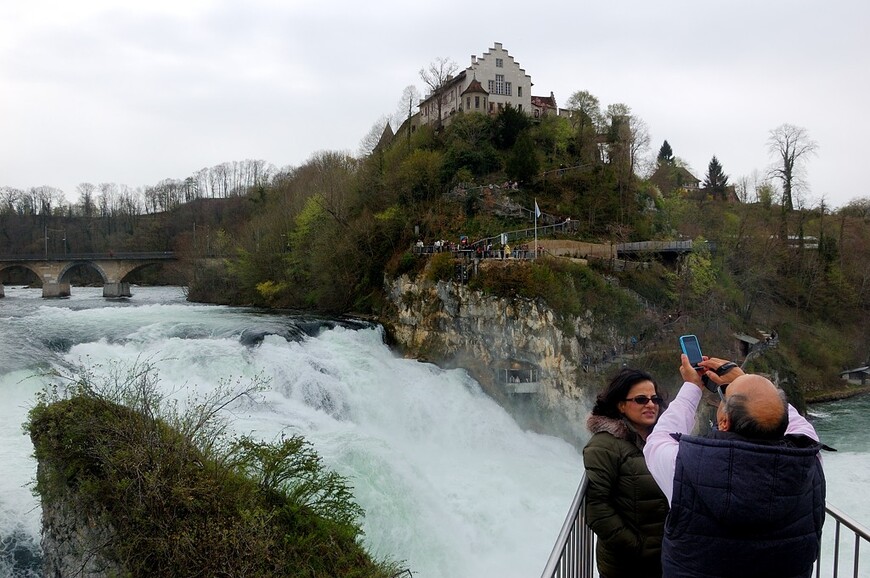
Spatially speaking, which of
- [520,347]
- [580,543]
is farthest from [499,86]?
[580,543]

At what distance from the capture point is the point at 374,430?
17016 mm

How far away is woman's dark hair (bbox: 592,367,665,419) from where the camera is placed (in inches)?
130

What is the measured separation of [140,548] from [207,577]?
1149mm

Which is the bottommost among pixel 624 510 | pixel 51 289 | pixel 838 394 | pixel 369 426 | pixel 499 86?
pixel 838 394

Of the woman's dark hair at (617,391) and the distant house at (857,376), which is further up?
the woman's dark hair at (617,391)

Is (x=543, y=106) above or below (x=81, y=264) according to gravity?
above

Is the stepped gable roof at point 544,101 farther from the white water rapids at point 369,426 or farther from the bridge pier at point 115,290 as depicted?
the bridge pier at point 115,290

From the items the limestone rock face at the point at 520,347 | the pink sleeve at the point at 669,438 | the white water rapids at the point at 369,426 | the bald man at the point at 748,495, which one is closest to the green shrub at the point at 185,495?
the white water rapids at the point at 369,426

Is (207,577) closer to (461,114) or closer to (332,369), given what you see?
(332,369)

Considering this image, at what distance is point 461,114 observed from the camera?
1378 inches

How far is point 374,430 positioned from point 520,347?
734 cm

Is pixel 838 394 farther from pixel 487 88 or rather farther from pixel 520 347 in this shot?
pixel 487 88

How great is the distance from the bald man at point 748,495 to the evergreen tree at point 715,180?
214 feet

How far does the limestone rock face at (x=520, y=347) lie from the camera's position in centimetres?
2108
